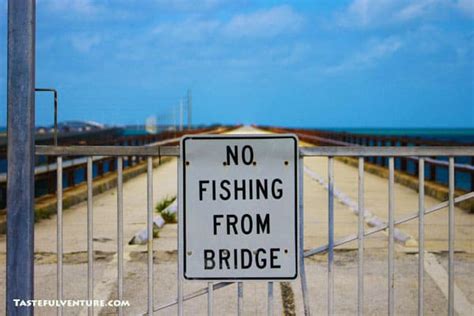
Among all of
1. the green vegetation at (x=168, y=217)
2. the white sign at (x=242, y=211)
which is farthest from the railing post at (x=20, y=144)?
the green vegetation at (x=168, y=217)

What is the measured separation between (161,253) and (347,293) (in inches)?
108

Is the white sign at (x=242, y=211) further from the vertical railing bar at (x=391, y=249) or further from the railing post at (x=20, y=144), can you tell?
the railing post at (x=20, y=144)

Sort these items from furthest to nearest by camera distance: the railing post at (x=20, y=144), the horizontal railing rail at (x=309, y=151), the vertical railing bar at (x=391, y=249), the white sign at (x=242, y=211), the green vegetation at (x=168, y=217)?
the green vegetation at (x=168, y=217) < the vertical railing bar at (x=391, y=249) < the horizontal railing rail at (x=309, y=151) < the white sign at (x=242, y=211) < the railing post at (x=20, y=144)

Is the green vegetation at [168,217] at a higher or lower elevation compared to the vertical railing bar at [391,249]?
lower

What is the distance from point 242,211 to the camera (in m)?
3.99

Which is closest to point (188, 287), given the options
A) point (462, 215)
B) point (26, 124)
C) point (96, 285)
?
point (96, 285)

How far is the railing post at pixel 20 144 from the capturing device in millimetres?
3738

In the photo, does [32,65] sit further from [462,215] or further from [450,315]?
[462,215]

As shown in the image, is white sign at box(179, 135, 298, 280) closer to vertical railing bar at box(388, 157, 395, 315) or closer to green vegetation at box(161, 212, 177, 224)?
vertical railing bar at box(388, 157, 395, 315)

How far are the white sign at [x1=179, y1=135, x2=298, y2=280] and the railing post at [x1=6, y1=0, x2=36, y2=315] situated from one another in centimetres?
82

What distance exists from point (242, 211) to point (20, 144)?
1220 mm

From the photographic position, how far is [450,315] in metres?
4.39

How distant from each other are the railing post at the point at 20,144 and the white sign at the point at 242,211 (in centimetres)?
82

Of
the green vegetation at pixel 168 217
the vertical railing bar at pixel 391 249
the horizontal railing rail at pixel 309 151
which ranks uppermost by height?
the horizontal railing rail at pixel 309 151
